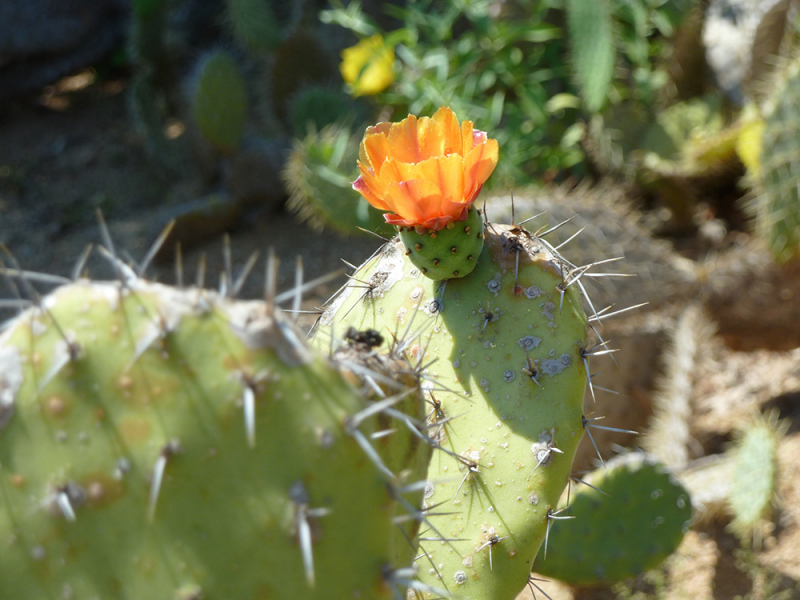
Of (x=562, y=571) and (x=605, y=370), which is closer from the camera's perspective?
(x=562, y=571)

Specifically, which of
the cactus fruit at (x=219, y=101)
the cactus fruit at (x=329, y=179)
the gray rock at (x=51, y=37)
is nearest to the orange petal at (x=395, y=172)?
the cactus fruit at (x=329, y=179)

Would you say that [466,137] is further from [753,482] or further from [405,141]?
[753,482]

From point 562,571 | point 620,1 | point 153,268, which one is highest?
point 620,1

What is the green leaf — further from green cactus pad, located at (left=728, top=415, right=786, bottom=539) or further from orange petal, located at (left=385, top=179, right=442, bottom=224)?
orange petal, located at (left=385, top=179, right=442, bottom=224)

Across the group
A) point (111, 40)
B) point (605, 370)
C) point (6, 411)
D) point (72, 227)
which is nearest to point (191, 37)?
point (111, 40)

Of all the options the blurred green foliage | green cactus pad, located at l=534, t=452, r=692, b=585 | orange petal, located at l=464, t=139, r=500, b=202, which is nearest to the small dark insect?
orange petal, located at l=464, t=139, r=500, b=202

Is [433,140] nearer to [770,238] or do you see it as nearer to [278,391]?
[278,391]
